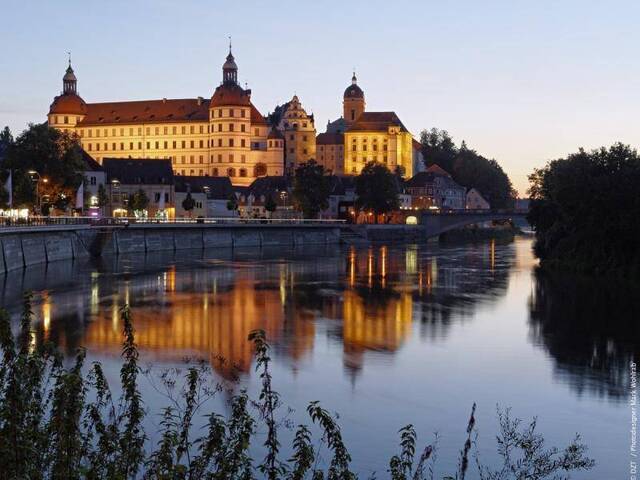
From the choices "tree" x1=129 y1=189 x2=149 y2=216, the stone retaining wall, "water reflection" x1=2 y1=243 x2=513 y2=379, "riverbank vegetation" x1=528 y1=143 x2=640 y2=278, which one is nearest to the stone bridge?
the stone retaining wall

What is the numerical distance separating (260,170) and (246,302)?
434ft

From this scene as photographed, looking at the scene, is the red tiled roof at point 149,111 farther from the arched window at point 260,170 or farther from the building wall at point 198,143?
the arched window at point 260,170

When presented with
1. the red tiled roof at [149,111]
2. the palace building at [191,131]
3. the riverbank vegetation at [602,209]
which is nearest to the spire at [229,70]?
the palace building at [191,131]

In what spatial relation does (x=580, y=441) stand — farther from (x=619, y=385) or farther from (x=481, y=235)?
(x=481, y=235)

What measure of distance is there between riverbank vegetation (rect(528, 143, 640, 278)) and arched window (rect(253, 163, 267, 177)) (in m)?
114

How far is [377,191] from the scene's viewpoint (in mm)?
130875

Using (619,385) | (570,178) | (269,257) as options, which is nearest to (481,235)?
(269,257)

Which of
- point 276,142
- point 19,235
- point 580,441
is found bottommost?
point 580,441

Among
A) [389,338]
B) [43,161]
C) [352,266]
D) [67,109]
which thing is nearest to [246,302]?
[389,338]

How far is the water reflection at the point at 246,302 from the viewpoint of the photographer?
33844 millimetres

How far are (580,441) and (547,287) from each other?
36.5 metres

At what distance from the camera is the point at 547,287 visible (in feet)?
186

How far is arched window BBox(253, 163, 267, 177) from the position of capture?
17909cm

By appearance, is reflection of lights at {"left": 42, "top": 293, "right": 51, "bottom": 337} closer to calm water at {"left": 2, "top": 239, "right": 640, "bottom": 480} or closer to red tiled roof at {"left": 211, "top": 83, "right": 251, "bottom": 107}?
calm water at {"left": 2, "top": 239, "right": 640, "bottom": 480}
